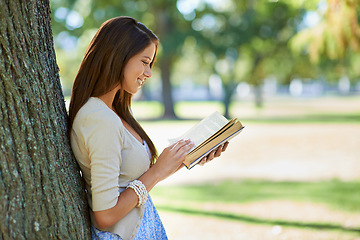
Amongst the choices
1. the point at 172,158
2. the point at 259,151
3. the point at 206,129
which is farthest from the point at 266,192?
the point at 172,158

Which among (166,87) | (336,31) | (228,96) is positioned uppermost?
(336,31)

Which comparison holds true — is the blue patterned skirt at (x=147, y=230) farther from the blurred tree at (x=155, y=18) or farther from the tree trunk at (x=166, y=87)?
the tree trunk at (x=166, y=87)

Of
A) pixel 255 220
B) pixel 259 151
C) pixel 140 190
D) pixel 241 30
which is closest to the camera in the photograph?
pixel 140 190

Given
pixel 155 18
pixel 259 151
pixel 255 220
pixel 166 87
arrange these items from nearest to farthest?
pixel 255 220 → pixel 259 151 → pixel 155 18 → pixel 166 87

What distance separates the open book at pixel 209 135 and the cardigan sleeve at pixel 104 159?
1.18ft

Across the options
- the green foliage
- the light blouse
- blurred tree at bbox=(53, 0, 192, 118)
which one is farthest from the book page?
blurred tree at bbox=(53, 0, 192, 118)

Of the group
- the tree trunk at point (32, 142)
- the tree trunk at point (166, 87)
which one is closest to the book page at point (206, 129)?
the tree trunk at point (32, 142)

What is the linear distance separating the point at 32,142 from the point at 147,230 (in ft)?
2.16

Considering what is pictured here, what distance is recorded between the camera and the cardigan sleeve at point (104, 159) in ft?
5.99

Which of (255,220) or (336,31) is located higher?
(336,31)

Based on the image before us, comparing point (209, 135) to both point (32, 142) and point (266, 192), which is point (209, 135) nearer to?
point (32, 142)

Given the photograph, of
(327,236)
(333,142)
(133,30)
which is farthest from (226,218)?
(333,142)

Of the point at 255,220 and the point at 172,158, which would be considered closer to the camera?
the point at 172,158

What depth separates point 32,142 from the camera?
1807mm
